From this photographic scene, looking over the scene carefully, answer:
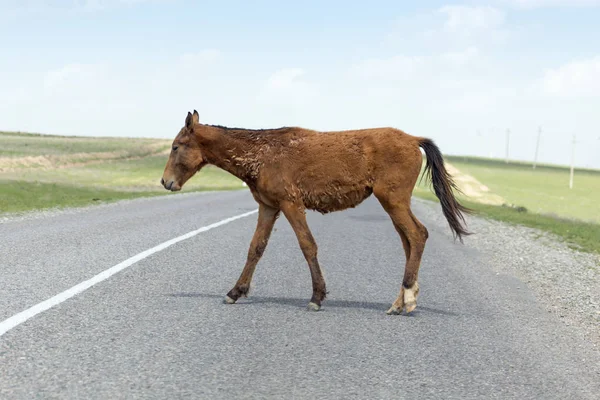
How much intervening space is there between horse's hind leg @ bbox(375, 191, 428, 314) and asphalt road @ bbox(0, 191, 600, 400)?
0.55ft

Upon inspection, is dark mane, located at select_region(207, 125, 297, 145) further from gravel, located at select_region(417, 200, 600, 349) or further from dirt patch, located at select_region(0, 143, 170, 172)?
dirt patch, located at select_region(0, 143, 170, 172)

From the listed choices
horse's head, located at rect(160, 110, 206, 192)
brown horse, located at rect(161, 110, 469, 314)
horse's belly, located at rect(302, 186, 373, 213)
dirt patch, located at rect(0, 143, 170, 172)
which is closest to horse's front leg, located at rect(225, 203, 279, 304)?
brown horse, located at rect(161, 110, 469, 314)

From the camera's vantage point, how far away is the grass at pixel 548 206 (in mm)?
20969

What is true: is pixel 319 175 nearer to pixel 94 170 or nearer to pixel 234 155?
pixel 234 155

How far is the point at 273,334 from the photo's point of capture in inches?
254

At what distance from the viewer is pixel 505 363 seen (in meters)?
5.80

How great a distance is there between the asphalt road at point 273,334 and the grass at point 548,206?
8410 millimetres

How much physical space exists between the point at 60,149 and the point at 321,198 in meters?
90.4

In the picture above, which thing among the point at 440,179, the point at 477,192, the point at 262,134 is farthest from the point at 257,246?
the point at 477,192

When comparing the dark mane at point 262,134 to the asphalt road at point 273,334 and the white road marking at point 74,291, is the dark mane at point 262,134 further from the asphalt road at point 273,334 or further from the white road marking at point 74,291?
the white road marking at point 74,291

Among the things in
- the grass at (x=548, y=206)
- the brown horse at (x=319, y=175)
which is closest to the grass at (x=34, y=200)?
the grass at (x=548, y=206)

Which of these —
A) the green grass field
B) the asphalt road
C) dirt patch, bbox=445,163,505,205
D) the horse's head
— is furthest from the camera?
dirt patch, bbox=445,163,505,205

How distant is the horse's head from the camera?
8.02 meters

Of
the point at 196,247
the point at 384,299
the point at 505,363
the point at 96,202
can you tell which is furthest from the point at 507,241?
the point at 96,202
